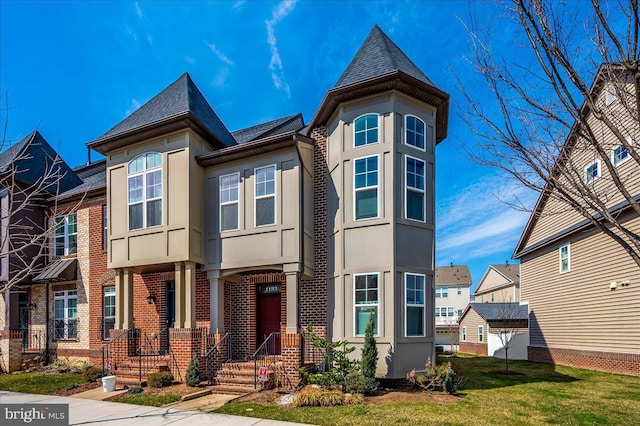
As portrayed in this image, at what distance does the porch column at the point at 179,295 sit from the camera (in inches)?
500

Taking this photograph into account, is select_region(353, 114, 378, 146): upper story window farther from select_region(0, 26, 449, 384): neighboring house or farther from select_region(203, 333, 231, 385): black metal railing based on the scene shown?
select_region(203, 333, 231, 385): black metal railing

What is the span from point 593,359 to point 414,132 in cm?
1099

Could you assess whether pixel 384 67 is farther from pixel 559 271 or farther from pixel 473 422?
pixel 559 271

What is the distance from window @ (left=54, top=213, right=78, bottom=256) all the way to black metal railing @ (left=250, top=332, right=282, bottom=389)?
953 centimetres

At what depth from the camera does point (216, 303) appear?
12953 millimetres

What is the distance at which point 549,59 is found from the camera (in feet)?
19.3

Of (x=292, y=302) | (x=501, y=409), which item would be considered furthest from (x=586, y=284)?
(x=292, y=302)

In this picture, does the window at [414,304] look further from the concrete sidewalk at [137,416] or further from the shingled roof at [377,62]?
the shingled roof at [377,62]

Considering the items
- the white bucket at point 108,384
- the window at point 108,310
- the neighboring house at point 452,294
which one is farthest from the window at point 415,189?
the neighboring house at point 452,294

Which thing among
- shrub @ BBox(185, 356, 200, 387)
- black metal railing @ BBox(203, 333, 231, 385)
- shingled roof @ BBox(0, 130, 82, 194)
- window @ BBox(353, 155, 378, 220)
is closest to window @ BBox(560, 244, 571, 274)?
window @ BBox(353, 155, 378, 220)

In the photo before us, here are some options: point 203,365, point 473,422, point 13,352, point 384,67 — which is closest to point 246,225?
Result: point 203,365

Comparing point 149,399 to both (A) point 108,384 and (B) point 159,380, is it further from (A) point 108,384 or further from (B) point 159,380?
(A) point 108,384

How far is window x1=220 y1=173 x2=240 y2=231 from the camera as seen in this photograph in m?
13.2

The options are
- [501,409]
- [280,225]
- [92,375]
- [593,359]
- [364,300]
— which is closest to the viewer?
[501,409]
